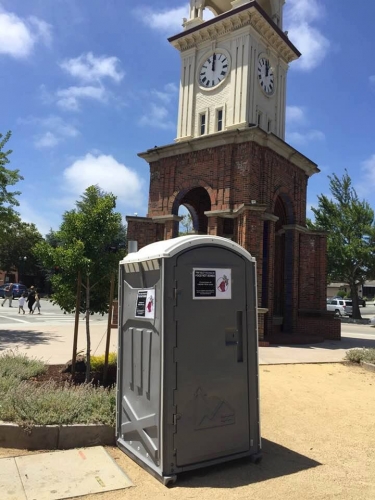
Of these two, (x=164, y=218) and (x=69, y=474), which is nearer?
(x=69, y=474)

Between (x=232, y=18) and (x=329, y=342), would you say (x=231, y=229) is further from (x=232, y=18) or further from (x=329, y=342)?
(x=232, y=18)

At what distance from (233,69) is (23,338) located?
41.8 ft

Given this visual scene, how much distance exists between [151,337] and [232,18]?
1641 centimetres

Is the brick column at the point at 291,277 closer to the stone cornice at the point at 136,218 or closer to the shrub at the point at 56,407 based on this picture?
the stone cornice at the point at 136,218

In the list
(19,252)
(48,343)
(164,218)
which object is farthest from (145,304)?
(19,252)

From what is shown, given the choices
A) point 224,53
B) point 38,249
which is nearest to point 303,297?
point 224,53

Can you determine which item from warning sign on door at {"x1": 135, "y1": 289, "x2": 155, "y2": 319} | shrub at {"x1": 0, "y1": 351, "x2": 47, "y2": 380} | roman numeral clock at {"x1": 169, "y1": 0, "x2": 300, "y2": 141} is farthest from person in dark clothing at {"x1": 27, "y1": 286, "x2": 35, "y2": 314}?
warning sign on door at {"x1": 135, "y1": 289, "x2": 155, "y2": 319}

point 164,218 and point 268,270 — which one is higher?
point 164,218

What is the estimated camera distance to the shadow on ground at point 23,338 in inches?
489

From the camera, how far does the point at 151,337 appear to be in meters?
4.36

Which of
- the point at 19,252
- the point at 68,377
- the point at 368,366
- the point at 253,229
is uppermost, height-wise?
the point at 19,252

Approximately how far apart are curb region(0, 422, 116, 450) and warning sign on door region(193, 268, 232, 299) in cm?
201

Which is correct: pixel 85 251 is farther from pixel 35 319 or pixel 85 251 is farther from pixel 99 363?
pixel 35 319

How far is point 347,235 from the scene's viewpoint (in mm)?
32312
